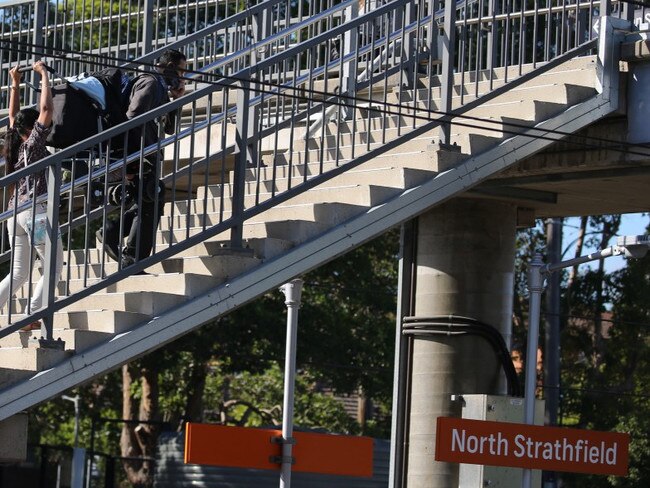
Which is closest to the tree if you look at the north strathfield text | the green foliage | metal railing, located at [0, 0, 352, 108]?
the green foliage

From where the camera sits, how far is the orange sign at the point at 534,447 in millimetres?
13883

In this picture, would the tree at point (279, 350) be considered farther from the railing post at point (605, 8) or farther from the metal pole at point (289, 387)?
the railing post at point (605, 8)

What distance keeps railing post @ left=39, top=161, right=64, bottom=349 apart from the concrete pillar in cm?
587

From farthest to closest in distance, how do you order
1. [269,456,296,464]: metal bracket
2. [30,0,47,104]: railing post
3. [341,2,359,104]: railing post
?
[30,0,47,104]: railing post, [341,2,359,104]: railing post, [269,456,296,464]: metal bracket

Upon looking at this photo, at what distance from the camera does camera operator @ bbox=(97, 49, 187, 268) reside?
11.6m

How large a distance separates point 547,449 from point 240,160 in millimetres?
4395

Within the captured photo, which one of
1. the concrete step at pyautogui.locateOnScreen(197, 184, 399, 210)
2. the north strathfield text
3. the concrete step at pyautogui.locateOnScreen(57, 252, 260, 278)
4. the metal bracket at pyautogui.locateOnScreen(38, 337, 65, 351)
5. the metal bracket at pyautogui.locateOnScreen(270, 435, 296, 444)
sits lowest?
the metal bracket at pyautogui.locateOnScreen(270, 435, 296, 444)

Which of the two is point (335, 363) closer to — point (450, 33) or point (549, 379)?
point (549, 379)

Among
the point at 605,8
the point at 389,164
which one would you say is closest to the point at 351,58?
the point at 389,164

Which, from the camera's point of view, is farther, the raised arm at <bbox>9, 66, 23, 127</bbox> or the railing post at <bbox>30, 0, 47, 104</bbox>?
the railing post at <bbox>30, 0, 47, 104</bbox>

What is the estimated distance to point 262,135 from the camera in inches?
489

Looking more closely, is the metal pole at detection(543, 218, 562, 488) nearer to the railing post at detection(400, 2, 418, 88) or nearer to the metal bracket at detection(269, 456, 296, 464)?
the railing post at detection(400, 2, 418, 88)

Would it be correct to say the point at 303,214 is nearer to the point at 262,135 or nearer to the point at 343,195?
the point at 343,195

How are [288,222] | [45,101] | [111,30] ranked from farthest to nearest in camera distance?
[111,30] < [288,222] < [45,101]
